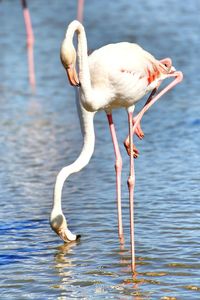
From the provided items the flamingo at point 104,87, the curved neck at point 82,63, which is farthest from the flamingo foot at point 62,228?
the curved neck at point 82,63

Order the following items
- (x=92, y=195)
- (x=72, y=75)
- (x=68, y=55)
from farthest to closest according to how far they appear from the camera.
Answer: (x=92, y=195) → (x=72, y=75) → (x=68, y=55)

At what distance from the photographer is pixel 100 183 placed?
8.48 metres

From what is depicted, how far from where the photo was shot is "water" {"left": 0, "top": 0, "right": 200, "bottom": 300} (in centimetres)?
600

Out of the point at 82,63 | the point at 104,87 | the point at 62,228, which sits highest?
the point at 82,63

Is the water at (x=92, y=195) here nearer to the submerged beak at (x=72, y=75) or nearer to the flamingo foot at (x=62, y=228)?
the flamingo foot at (x=62, y=228)

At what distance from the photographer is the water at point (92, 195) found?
236 inches

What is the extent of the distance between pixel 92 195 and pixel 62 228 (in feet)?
5.45

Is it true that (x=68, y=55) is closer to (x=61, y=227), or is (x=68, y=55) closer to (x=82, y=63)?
(x=82, y=63)

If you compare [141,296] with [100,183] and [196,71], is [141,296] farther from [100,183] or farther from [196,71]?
[196,71]

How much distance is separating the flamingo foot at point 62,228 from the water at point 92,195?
0.09m

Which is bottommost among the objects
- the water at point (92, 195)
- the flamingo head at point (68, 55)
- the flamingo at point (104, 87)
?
the water at point (92, 195)

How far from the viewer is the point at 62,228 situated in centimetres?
644

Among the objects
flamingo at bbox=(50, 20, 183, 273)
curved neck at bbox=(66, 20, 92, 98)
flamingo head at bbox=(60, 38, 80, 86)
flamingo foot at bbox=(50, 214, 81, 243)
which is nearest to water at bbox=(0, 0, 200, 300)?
flamingo foot at bbox=(50, 214, 81, 243)

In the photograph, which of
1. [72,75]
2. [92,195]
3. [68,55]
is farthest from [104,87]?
[92,195]
